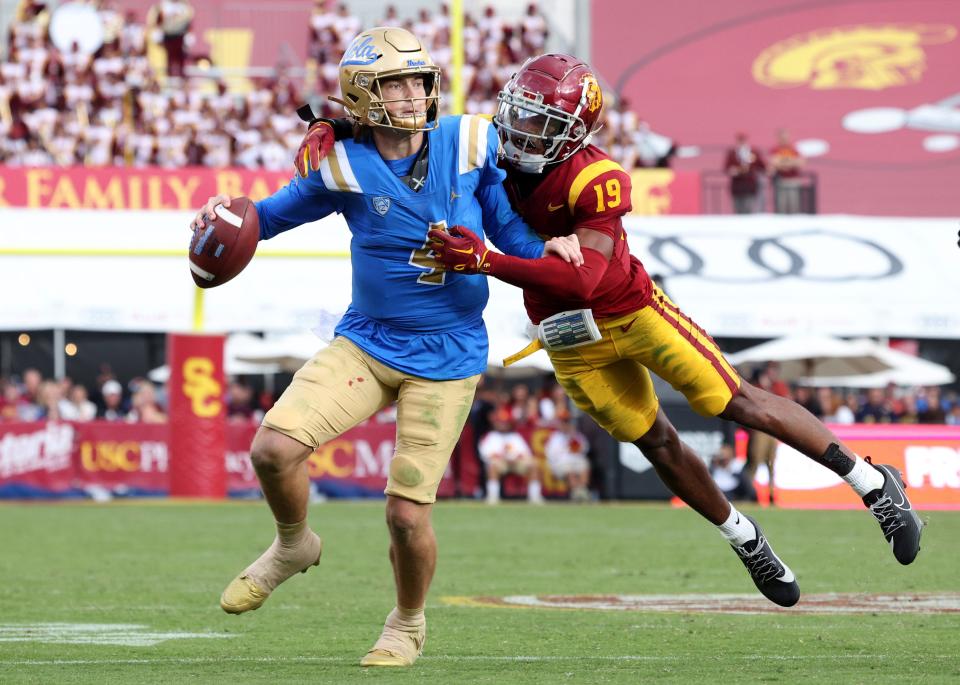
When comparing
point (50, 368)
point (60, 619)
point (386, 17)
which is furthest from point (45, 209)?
point (60, 619)

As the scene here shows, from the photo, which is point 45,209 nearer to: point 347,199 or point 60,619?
point 60,619

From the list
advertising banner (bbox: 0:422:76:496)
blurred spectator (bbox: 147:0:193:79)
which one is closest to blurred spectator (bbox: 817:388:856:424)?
advertising banner (bbox: 0:422:76:496)

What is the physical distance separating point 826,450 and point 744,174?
16.6 meters

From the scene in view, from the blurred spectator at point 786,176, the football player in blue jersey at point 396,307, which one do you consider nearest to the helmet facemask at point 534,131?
the football player in blue jersey at point 396,307

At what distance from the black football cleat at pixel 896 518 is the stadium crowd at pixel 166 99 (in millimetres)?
16122

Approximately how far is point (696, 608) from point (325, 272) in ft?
44.5

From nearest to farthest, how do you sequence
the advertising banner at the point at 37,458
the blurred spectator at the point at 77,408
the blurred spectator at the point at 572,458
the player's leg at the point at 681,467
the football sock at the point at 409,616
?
the football sock at the point at 409,616 → the player's leg at the point at 681,467 → the advertising banner at the point at 37,458 → the blurred spectator at the point at 572,458 → the blurred spectator at the point at 77,408

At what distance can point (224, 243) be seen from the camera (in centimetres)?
545

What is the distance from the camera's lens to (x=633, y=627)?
6.64 m

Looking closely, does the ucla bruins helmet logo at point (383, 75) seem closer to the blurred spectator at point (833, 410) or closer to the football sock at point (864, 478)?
the football sock at point (864, 478)

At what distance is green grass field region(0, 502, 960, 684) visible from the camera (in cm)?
530

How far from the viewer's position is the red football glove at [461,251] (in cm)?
523

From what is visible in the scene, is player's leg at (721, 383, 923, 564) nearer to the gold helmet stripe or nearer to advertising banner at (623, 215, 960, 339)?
the gold helmet stripe

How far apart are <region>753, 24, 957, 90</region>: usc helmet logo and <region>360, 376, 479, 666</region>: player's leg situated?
21.2 metres
